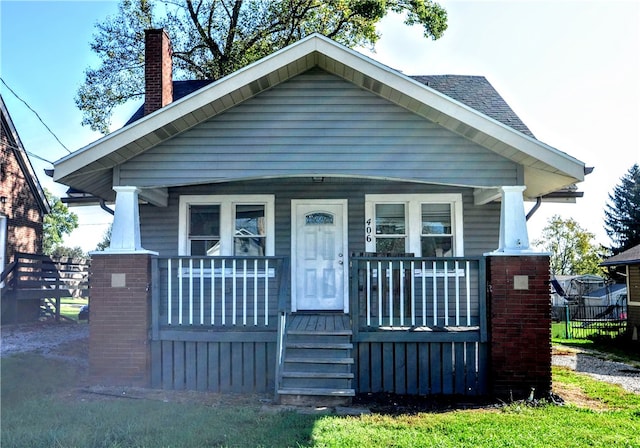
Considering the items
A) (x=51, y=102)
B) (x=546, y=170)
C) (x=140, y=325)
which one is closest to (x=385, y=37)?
(x=51, y=102)

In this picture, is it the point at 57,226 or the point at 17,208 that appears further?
the point at 57,226

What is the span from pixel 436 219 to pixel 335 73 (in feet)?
11.4

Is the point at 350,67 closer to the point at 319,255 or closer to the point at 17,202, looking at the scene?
the point at 319,255

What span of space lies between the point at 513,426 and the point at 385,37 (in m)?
18.8

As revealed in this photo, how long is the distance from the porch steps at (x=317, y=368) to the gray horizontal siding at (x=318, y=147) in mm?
2270

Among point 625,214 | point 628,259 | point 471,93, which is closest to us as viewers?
point 471,93

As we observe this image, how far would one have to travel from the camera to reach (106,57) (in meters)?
20.9

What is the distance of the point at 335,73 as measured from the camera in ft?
24.3

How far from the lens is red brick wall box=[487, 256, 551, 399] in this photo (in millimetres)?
6738

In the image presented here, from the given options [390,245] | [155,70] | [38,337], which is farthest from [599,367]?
[38,337]

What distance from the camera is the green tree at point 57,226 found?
5156 cm

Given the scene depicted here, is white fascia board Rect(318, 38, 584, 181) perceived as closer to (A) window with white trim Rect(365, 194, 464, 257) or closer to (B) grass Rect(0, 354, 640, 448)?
(A) window with white trim Rect(365, 194, 464, 257)

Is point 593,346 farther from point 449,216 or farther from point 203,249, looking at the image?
point 203,249

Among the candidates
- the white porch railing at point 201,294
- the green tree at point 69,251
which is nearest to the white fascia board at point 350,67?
the white porch railing at point 201,294
